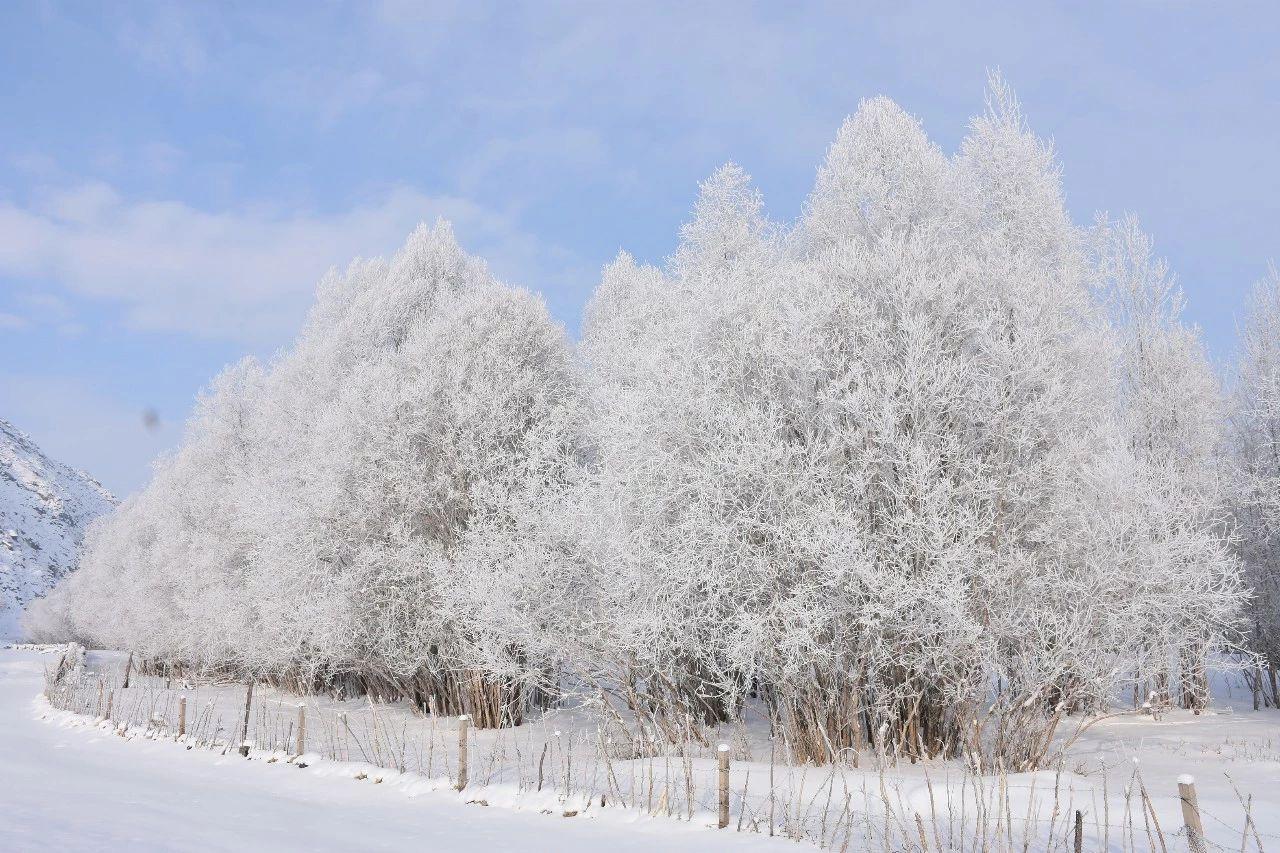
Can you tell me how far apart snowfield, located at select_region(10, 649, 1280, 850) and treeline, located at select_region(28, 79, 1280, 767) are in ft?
4.14

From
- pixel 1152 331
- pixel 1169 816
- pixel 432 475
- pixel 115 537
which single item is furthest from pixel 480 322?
pixel 115 537

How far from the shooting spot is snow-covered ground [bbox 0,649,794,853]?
26.3 feet

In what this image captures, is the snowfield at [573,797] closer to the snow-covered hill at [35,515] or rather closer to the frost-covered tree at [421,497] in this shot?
the frost-covered tree at [421,497]

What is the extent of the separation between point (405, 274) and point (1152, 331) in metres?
22.1

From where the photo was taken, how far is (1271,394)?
23578mm

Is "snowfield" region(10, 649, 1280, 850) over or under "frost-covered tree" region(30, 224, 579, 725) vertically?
under

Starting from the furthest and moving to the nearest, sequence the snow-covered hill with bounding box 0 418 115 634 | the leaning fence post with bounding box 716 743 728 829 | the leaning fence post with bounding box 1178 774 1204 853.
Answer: the snow-covered hill with bounding box 0 418 115 634
the leaning fence post with bounding box 716 743 728 829
the leaning fence post with bounding box 1178 774 1204 853

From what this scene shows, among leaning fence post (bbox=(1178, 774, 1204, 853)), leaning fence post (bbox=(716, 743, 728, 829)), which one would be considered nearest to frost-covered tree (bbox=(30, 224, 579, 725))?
leaning fence post (bbox=(716, 743, 728, 829))

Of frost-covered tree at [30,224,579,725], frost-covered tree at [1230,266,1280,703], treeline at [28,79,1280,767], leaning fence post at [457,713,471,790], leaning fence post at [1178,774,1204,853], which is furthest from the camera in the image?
frost-covered tree at [1230,266,1280,703]

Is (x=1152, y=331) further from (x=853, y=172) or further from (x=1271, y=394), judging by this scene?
(x=853, y=172)

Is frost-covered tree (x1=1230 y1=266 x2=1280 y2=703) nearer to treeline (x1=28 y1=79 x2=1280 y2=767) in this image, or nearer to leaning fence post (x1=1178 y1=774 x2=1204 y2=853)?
treeline (x1=28 y1=79 x2=1280 y2=767)

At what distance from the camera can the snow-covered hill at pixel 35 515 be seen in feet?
367

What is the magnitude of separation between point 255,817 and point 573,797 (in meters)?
3.67

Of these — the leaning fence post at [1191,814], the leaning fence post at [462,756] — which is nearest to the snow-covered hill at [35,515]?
the leaning fence post at [462,756]
